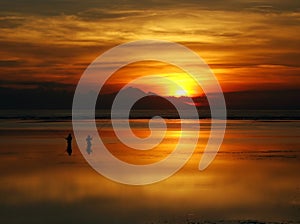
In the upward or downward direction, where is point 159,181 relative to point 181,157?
downward

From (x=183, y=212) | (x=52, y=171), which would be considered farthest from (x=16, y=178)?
(x=183, y=212)

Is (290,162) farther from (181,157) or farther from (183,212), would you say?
(183,212)

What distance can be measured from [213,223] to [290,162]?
1241 centimetres

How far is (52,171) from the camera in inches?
941

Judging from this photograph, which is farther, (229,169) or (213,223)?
(229,169)

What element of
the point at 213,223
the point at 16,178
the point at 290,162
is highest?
the point at 290,162

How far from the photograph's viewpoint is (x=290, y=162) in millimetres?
26734

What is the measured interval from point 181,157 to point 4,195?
1255 centimetres

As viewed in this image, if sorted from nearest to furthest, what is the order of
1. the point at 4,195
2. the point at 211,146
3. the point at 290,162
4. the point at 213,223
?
the point at 213,223 < the point at 4,195 < the point at 290,162 < the point at 211,146

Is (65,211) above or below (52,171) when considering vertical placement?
below

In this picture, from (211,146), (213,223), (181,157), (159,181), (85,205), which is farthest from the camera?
(211,146)

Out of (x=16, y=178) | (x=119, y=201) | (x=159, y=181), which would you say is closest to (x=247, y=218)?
(x=119, y=201)

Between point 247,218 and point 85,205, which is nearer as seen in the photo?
point 247,218

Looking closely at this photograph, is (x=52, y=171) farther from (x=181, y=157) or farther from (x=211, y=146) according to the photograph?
(x=211, y=146)
